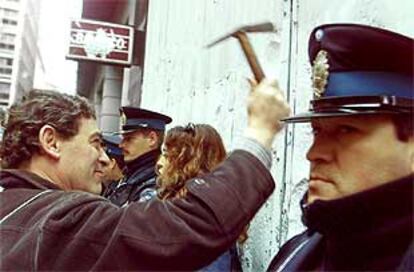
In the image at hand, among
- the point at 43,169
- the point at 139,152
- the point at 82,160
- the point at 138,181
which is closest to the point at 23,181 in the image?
the point at 43,169

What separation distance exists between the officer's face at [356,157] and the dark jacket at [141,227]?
0.45 ft

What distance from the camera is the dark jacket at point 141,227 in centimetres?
131

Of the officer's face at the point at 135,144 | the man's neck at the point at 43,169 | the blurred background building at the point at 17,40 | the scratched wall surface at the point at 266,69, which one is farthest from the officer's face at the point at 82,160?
the blurred background building at the point at 17,40

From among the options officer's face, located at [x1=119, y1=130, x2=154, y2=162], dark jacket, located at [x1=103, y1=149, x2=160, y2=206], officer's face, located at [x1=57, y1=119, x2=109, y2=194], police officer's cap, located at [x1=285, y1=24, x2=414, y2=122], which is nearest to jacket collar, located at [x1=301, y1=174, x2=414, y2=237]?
police officer's cap, located at [x1=285, y1=24, x2=414, y2=122]

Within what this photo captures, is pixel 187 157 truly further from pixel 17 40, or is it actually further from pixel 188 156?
pixel 17 40

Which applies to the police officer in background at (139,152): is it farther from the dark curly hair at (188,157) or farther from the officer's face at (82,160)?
A: the officer's face at (82,160)

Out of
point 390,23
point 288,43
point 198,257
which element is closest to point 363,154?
point 198,257

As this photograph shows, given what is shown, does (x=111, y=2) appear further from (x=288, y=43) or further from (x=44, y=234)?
(x=44, y=234)

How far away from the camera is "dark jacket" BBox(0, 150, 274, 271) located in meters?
1.31

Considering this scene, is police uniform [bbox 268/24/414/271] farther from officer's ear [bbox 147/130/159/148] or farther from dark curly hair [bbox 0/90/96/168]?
officer's ear [bbox 147/130/159/148]

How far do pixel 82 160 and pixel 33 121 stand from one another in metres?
0.19

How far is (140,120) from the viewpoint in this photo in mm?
3734

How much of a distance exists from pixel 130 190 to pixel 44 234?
187 centimetres

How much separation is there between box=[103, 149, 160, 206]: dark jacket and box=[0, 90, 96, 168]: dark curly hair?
133 centimetres
